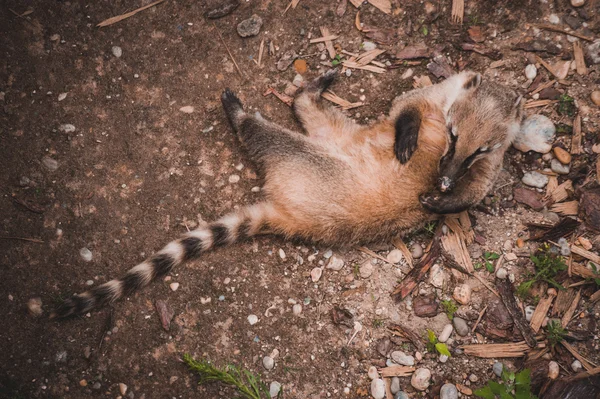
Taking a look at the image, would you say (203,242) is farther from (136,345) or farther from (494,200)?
(494,200)

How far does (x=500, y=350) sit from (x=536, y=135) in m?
2.18

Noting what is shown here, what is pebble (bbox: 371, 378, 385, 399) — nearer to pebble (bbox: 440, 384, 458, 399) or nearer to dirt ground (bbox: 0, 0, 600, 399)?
dirt ground (bbox: 0, 0, 600, 399)

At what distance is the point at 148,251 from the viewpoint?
14.5 ft

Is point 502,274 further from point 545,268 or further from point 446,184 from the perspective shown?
point 446,184

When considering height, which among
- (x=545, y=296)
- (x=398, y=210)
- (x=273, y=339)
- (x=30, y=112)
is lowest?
(x=273, y=339)

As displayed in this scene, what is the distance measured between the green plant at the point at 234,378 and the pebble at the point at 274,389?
0.13 feet

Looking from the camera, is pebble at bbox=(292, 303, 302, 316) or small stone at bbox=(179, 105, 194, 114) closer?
pebble at bbox=(292, 303, 302, 316)

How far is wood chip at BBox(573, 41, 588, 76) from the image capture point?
4.72m

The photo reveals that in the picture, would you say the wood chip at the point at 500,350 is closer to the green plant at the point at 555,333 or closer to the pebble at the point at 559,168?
the green plant at the point at 555,333

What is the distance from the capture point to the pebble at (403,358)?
4180 millimetres

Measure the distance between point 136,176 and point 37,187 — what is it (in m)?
0.91

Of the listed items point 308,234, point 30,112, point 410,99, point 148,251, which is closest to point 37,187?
point 30,112

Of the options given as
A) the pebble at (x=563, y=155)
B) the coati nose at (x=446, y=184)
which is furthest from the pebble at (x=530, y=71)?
the coati nose at (x=446, y=184)

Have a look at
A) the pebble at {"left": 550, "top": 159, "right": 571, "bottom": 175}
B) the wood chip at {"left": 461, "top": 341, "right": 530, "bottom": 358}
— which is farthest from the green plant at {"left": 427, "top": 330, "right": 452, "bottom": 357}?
the pebble at {"left": 550, "top": 159, "right": 571, "bottom": 175}
